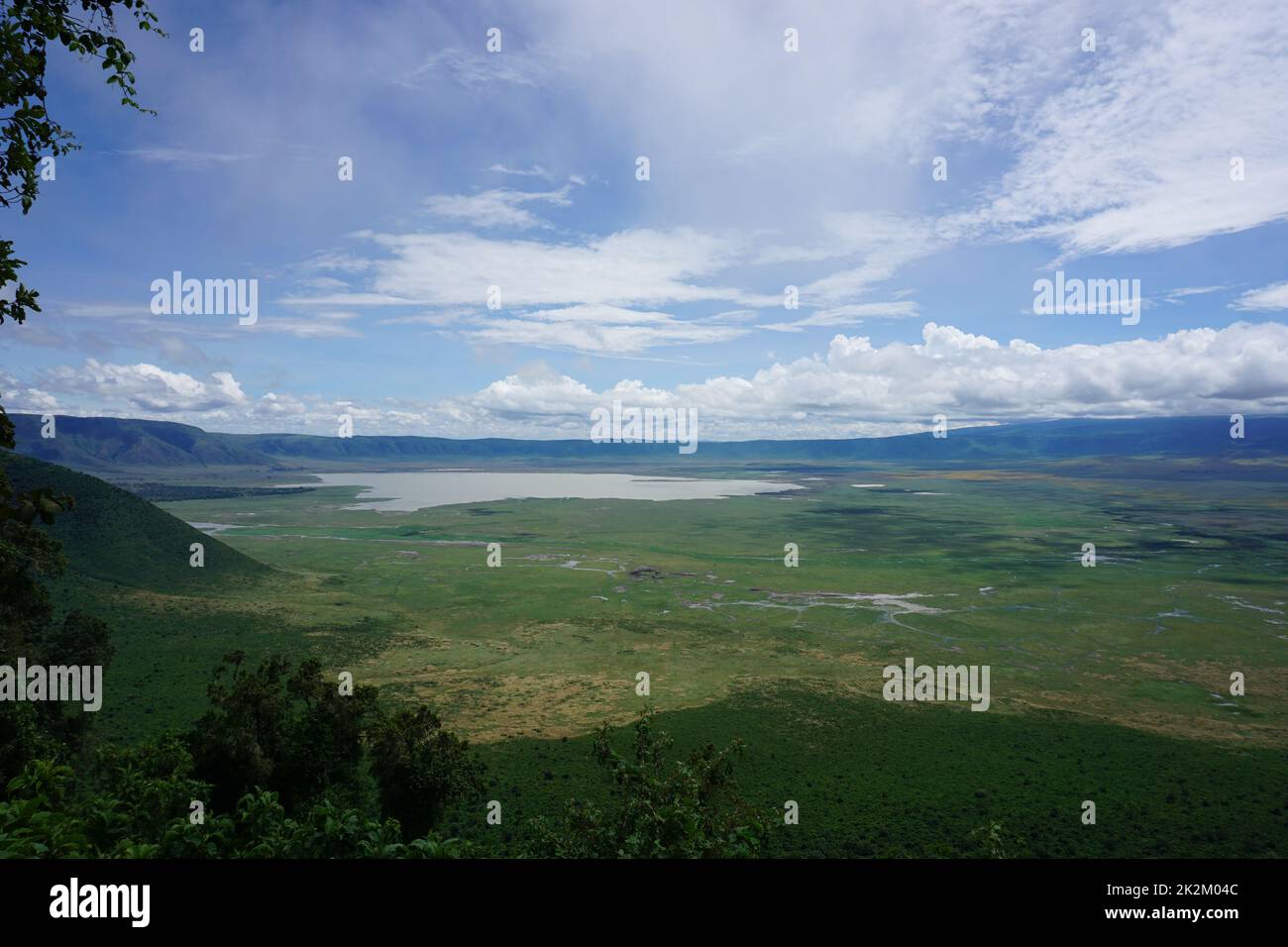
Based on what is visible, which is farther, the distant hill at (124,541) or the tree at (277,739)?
the distant hill at (124,541)

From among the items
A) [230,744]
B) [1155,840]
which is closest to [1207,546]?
[1155,840]

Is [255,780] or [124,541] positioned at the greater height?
[124,541]

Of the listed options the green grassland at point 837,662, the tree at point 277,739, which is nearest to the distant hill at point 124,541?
the green grassland at point 837,662

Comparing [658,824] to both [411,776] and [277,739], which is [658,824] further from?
[277,739]

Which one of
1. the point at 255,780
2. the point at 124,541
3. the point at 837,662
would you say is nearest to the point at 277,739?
the point at 255,780

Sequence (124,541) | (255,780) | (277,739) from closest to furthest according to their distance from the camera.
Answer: (255,780), (277,739), (124,541)

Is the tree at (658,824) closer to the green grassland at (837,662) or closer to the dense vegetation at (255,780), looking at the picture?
the dense vegetation at (255,780)
